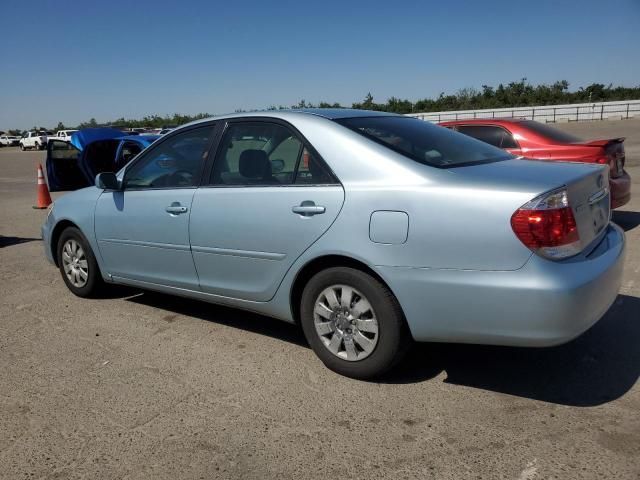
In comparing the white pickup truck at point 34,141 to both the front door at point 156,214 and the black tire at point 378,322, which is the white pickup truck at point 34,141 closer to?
the front door at point 156,214

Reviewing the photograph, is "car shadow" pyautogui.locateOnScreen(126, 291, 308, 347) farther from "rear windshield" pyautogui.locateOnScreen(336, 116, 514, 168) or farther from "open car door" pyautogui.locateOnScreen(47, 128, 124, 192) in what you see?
"open car door" pyautogui.locateOnScreen(47, 128, 124, 192)

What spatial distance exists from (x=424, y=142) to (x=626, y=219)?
17.8ft

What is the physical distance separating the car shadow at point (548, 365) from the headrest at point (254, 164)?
1226 millimetres

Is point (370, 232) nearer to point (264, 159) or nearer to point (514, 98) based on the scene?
point (264, 159)

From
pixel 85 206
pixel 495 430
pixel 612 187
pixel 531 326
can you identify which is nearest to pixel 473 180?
pixel 531 326

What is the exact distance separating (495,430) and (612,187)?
16.8 feet

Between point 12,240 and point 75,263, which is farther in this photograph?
point 12,240

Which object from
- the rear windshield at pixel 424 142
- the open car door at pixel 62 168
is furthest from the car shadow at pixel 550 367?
the open car door at pixel 62 168

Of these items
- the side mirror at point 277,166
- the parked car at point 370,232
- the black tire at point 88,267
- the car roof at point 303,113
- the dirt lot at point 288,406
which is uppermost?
the car roof at point 303,113

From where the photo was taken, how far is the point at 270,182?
3850 millimetres

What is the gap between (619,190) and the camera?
7199 millimetres

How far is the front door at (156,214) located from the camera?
431 centimetres

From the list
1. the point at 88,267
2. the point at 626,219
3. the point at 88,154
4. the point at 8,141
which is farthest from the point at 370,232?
the point at 8,141

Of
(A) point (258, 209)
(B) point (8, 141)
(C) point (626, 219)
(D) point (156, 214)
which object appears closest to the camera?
(A) point (258, 209)
